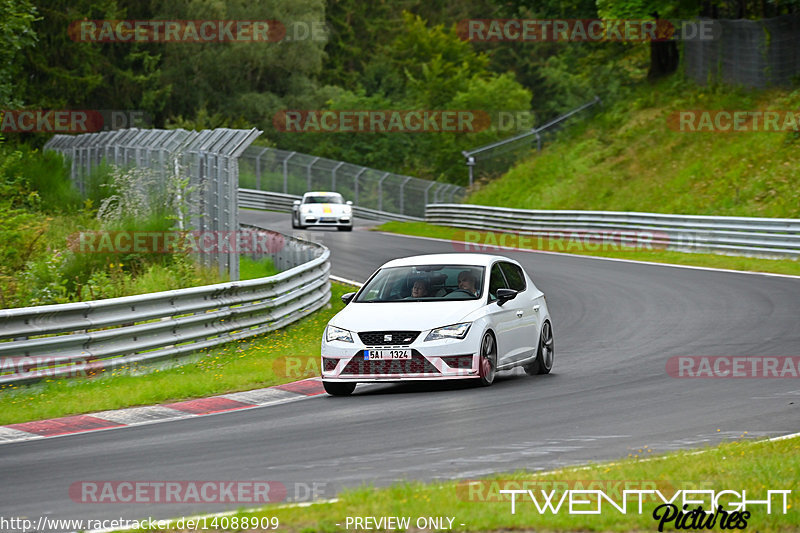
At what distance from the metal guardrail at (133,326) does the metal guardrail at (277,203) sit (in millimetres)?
40070

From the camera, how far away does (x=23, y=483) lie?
891 centimetres

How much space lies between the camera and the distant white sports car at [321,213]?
45.4 metres

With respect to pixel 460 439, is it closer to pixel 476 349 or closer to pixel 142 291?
pixel 476 349

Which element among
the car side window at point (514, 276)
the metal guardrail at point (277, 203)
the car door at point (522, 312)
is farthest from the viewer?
the metal guardrail at point (277, 203)

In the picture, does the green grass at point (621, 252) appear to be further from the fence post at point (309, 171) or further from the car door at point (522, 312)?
the car door at point (522, 312)

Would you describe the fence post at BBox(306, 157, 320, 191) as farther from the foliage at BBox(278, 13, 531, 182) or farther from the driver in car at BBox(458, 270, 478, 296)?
the driver in car at BBox(458, 270, 478, 296)

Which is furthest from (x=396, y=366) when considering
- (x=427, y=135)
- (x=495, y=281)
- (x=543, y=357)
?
(x=427, y=135)

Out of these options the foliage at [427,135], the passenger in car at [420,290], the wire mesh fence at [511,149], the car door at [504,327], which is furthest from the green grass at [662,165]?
the passenger in car at [420,290]

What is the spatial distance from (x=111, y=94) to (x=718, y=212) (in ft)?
147

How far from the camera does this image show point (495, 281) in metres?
14.3

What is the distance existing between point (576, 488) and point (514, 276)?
7412 millimetres

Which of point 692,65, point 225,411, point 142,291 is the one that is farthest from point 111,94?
point 225,411

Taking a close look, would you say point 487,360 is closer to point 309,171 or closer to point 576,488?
point 576,488

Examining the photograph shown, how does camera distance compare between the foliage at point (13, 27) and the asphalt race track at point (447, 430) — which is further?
the foliage at point (13, 27)
